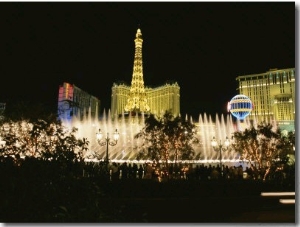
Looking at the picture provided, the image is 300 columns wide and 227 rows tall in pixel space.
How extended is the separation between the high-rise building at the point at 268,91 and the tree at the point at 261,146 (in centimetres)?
4700

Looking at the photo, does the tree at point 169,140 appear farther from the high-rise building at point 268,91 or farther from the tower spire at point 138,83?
the high-rise building at point 268,91

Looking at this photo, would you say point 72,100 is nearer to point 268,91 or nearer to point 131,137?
point 268,91

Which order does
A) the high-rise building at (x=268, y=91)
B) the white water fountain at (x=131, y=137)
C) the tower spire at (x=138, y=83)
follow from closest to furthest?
1. the white water fountain at (x=131, y=137)
2. the tower spire at (x=138, y=83)
3. the high-rise building at (x=268, y=91)

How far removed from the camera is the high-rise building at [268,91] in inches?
2447

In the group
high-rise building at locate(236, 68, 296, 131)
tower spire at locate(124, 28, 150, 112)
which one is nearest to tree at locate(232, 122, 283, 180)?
tower spire at locate(124, 28, 150, 112)

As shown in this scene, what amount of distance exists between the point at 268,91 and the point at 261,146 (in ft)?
184

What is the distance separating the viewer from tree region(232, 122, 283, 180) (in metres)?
16.0

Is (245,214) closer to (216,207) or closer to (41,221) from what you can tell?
(216,207)

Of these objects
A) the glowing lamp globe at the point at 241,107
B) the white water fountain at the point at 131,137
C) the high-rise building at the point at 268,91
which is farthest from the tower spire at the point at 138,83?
the white water fountain at the point at 131,137

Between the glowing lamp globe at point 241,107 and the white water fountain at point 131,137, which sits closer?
the white water fountain at point 131,137

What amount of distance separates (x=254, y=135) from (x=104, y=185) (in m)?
9.73

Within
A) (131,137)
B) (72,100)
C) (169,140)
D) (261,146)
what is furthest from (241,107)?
(72,100)

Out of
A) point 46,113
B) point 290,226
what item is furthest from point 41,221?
point 46,113

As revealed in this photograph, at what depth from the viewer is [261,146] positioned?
16578 millimetres
